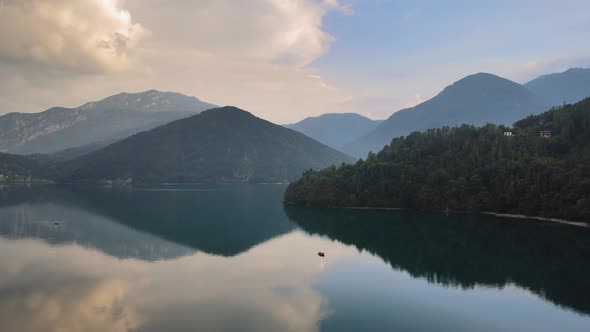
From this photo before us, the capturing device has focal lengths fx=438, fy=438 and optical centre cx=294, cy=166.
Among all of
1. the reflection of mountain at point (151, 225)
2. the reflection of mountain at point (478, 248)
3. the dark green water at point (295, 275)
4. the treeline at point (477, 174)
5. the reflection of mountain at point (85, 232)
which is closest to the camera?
the dark green water at point (295, 275)

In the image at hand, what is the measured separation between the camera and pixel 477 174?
395 ft

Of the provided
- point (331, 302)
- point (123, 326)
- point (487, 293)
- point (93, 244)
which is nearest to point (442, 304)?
point (487, 293)

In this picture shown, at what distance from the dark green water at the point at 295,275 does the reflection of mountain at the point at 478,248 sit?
21 cm

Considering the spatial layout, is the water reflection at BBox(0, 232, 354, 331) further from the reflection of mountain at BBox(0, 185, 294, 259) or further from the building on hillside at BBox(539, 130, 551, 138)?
the building on hillside at BBox(539, 130, 551, 138)

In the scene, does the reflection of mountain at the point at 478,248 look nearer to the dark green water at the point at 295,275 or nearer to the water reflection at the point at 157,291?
the dark green water at the point at 295,275

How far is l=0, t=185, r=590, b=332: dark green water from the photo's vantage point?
41625 millimetres

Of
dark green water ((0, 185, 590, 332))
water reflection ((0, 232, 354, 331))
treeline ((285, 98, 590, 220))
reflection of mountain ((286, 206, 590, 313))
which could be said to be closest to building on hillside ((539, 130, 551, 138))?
treeline ((285, 98, 590, 220))

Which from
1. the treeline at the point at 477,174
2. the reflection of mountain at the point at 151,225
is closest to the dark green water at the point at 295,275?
the reflection of mountain at the point at 151,225

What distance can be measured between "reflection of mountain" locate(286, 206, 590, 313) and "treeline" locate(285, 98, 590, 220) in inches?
362

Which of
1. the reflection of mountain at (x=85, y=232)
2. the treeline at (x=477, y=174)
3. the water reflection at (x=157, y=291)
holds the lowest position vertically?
the water reflection at (x=157, y=291)

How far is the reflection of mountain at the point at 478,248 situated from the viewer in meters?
56.1

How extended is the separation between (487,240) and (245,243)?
4549 cm

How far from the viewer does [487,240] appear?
81000mm

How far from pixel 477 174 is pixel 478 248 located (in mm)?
50749
